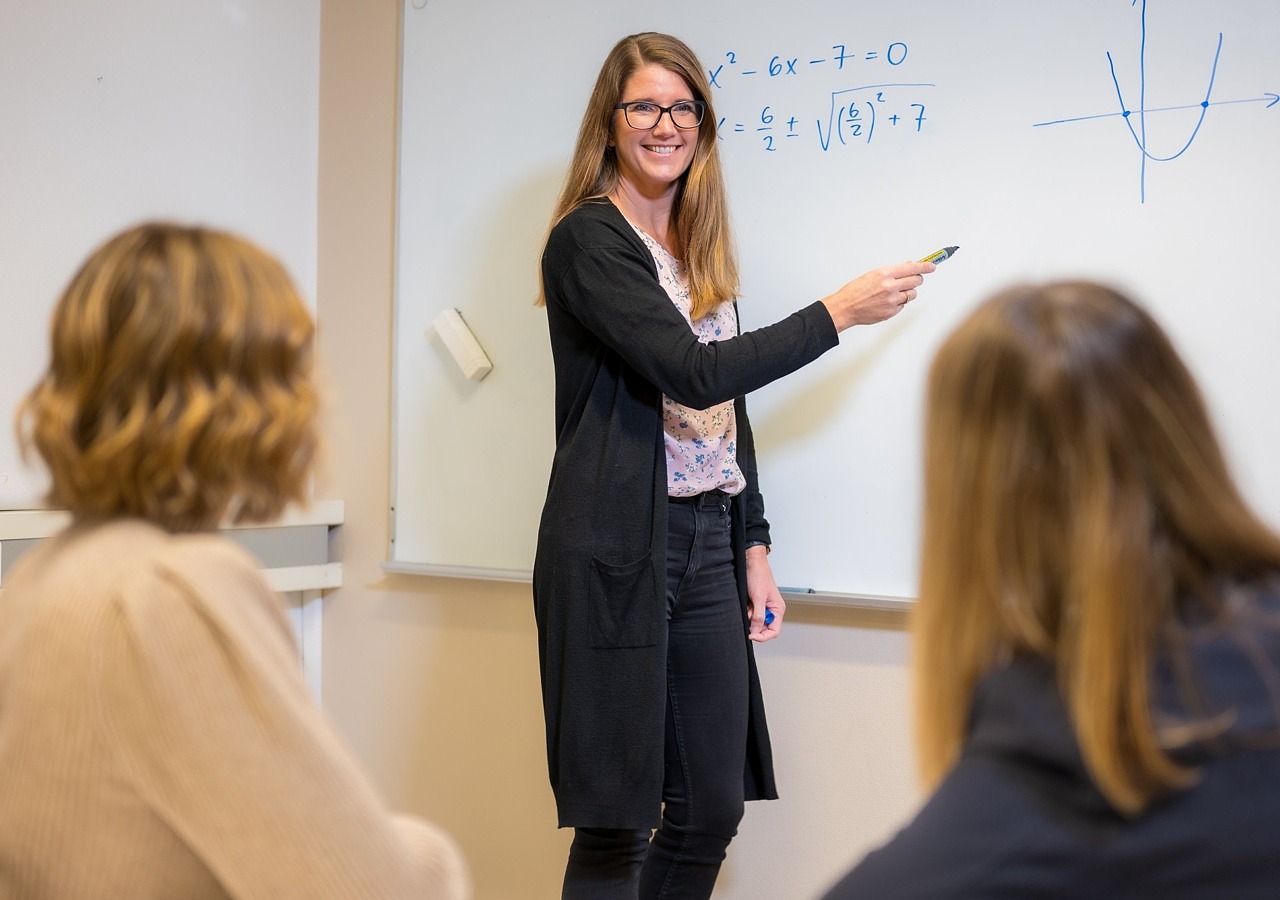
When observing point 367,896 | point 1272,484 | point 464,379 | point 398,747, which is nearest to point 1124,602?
point 367,896

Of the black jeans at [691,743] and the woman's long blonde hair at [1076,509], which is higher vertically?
the woman's long blonde hair at [1076,509]

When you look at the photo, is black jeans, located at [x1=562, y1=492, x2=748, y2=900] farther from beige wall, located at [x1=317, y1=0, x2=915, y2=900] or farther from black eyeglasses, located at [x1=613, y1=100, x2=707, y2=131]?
black eyeglasses, located at [x1=613, y1=100, x2=707, y2=131]

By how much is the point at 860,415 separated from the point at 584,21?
928 millimetres

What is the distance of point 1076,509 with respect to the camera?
76 centimetres

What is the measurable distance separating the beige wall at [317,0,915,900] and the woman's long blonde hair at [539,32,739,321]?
51 centimetres

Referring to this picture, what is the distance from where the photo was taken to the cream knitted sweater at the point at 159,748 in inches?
32.0

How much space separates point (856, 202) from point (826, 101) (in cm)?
19

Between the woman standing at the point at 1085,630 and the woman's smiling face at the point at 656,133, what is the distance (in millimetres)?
1093

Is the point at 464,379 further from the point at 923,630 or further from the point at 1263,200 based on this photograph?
the point at 923,630

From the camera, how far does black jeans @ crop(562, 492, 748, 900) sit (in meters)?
1.79

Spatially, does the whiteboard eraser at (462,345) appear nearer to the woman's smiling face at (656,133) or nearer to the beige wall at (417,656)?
the beige wall at (417,656)

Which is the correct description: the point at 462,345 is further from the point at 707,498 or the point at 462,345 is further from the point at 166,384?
the point at 166,384

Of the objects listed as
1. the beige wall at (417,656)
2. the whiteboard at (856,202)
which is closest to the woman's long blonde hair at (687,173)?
the whiteboard at (856,202)

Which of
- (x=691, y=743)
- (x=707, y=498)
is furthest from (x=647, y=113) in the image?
(x=691, y=743)
